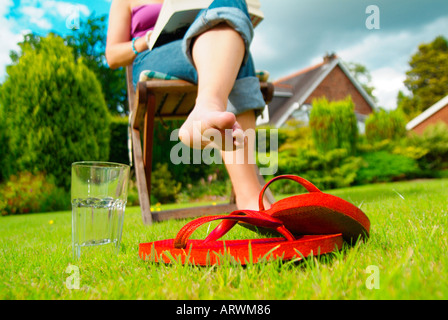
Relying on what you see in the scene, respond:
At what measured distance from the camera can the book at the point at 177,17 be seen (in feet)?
4.85

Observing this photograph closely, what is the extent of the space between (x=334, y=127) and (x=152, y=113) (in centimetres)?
658

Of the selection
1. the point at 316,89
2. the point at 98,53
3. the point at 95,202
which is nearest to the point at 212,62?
the point at 95,202

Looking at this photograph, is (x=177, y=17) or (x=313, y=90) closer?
(x=177, y=17)

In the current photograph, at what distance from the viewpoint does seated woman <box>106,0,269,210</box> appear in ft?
3.77

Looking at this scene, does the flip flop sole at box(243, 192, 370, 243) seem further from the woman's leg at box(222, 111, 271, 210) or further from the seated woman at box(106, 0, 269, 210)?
the woman's leg at box(222, 111, 271, 210)

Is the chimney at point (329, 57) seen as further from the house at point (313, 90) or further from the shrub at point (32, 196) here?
the shrub at point (32, 196)

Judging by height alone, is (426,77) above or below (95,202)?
above

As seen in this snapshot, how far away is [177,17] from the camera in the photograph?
1.56 m

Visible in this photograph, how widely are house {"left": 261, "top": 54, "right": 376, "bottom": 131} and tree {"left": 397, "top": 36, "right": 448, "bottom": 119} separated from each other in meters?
5.89

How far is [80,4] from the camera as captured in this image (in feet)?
5.49

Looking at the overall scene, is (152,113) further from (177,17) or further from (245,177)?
(245,177)

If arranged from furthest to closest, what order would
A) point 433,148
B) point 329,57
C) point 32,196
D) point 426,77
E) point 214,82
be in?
point 426,77, point 329,57, point 433,148, point 32,196, point 214,82

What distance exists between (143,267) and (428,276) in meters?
0.62
